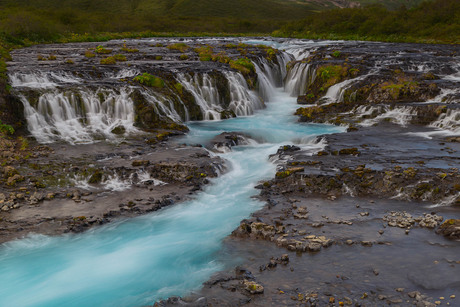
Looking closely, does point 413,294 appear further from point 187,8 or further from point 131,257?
point 187,8

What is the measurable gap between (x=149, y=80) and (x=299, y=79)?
1380 centimetres

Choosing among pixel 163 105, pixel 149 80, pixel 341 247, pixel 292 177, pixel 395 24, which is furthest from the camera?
pixel 395 24

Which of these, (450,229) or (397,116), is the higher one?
(397,116)

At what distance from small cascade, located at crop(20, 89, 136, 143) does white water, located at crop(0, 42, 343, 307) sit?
340 inches

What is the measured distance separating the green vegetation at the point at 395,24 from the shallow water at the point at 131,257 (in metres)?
48.1

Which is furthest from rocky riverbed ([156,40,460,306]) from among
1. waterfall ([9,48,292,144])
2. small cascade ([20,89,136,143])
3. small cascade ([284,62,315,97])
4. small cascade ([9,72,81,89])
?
small cascade ([9,72,81,89])

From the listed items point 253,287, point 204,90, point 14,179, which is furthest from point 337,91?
point 253,287

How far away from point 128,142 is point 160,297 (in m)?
11.6

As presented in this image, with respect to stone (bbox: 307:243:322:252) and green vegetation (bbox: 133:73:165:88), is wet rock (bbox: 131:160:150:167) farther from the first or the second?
green vegetation (bbox: 133:73:165:88)

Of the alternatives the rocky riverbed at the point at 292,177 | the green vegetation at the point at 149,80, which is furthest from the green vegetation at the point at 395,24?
the green vegetation at the point at 149,80

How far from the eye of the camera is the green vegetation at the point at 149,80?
81.6 ft

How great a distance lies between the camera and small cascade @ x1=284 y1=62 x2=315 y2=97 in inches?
1264

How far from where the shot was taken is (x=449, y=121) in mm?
21359

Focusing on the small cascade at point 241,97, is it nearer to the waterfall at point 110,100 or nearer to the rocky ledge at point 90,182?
the waterfall at point 110,100
